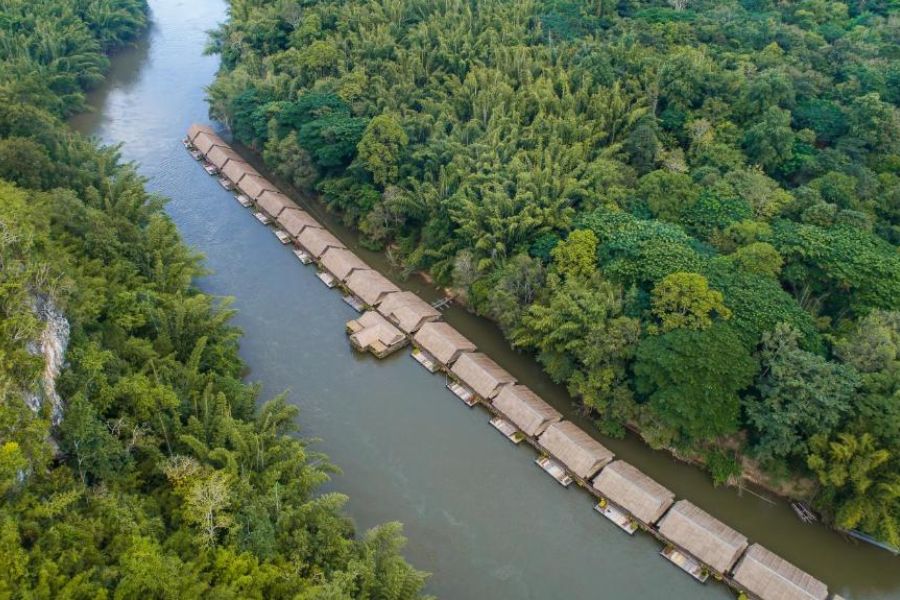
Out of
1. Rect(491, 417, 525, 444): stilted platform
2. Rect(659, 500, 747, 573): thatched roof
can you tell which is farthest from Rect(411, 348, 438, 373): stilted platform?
Rect(659, 500, 747, 573): thatched roof

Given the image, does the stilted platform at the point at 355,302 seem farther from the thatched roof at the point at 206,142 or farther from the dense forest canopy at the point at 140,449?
the thatched roof at the point at 206,142

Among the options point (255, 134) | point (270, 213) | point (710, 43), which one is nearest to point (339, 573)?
point (270, 213)

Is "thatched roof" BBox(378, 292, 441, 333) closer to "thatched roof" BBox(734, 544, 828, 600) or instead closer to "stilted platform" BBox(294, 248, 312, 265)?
"stilted platform" BBox(294, 248, 312, 265)

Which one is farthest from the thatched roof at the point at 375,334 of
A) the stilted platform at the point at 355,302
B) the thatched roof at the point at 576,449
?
the thatched roof at the point at 576,449

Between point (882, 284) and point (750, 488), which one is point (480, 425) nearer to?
point (750, 488)

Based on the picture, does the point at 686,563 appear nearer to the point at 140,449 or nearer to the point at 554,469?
the point at 554,469

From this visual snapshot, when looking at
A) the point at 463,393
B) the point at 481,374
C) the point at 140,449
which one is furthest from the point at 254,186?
the point at 140,449
